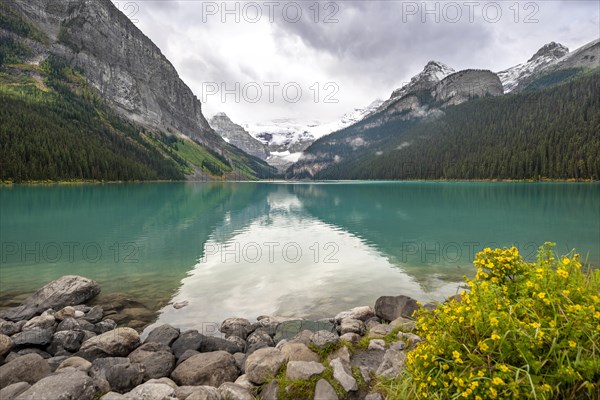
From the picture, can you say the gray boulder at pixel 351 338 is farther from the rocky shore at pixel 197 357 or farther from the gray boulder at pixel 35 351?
the gray boulder at pixel 35 351

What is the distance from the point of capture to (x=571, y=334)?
4.64m

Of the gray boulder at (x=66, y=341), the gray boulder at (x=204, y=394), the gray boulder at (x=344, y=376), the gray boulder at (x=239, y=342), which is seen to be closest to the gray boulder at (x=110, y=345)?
the gray boulder at (x=66, y=341)

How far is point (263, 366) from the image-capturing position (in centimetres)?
888

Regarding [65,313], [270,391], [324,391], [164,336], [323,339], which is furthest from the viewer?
[65,313]

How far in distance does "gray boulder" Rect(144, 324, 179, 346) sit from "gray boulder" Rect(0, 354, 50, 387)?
3479 mm

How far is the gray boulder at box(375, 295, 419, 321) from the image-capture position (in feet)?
46.8

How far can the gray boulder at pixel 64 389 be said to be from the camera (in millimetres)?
7208

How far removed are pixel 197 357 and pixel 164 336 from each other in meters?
3.23

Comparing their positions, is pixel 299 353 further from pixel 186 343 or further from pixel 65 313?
pixel 65 313

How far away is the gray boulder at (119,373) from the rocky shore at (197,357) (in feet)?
0.09

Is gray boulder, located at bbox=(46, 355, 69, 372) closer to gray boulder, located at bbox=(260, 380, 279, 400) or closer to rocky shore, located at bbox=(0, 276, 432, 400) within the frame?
rocky shore, located at bbox=(0, 276, 432, 400)

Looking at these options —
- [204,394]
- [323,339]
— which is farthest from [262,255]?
[204,394]

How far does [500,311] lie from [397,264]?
2120 cm
